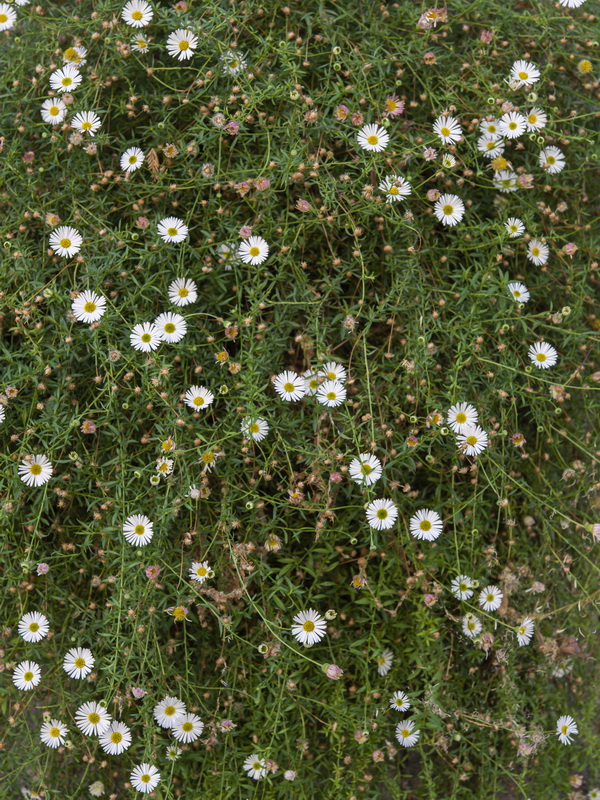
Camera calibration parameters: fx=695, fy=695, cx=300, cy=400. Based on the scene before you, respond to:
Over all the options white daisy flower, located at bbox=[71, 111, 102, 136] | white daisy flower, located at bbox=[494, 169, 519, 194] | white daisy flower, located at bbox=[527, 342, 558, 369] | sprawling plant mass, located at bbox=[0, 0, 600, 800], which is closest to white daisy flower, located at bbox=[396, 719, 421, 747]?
sprawling plant mass, located at bbox=[0, 0, 600, 800]

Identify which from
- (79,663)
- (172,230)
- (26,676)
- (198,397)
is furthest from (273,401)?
(26,676)

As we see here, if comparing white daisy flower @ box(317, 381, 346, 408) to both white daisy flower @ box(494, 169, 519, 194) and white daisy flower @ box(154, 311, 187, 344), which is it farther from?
white daisy flower @ box(494, 169, 519, 194)

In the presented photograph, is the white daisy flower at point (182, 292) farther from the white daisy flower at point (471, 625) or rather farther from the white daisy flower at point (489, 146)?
the white daisy flower at point (471, 625)

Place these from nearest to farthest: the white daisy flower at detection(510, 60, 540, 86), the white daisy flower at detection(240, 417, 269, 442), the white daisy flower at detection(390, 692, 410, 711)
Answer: the white daisy flower at detection(240, 417, 269, 442) → the white daisy flower at detection(390, 692, 410, 711) → the white daisy flower at detection(510, 60, 540, 86)

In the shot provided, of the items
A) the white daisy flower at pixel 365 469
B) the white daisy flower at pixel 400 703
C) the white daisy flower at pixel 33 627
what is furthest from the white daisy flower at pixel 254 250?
the white daisy flower at pixel 400 703

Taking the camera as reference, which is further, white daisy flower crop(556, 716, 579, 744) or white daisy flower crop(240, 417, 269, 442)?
white daisy flower crop(556, 716, 579, 744)

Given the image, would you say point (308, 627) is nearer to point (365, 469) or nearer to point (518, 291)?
point (365, 469)
